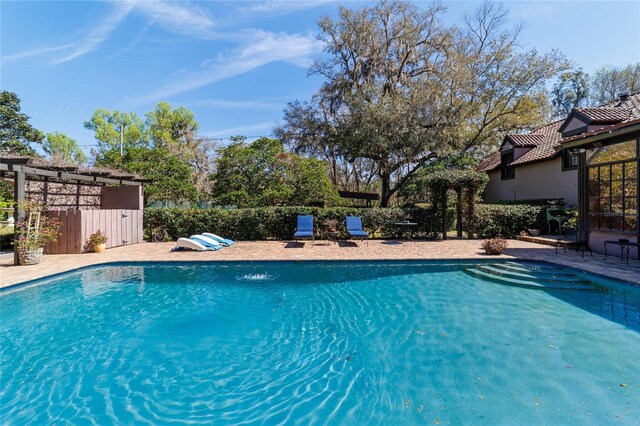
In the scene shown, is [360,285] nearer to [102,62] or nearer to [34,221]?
[34,221]

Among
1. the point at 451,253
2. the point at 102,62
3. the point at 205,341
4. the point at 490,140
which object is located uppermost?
the point at 102,62

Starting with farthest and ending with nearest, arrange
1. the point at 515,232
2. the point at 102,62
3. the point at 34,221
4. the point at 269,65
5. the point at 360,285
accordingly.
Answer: the point at 269,65, the point at 102,62, the point at 515,232, the point at 34,221, the point at 360,285

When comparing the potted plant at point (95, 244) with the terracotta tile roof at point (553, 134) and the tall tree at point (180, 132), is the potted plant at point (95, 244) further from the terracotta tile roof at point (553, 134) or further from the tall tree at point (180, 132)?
the tall tree at point (180, 132)

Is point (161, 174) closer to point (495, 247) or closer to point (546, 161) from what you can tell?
point (495, 247)

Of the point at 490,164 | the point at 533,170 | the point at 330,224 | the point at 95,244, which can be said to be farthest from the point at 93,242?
the point at 490,164

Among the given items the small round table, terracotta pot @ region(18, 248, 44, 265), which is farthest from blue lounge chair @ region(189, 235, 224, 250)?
the small round table

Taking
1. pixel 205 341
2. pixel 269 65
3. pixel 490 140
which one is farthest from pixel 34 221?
pixel 490 140

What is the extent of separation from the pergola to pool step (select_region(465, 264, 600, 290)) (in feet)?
38.2

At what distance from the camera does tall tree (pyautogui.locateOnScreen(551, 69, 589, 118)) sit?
32.1 metres

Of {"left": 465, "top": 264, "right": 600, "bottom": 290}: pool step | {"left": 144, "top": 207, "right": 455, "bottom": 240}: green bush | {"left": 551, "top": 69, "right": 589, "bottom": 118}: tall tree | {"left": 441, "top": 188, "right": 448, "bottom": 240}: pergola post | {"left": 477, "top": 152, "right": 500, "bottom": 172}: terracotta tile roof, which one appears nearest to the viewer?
{"left": 465, "top": 264, "right": 600, "bottom": 290}: pool step

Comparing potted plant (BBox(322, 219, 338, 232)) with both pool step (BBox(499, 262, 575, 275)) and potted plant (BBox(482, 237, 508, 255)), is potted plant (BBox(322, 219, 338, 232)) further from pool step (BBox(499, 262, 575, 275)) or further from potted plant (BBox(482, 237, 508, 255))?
pool step (BBox(499, 262, 575, 275))

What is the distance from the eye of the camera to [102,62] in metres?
16.4

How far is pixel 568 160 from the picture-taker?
47.6ft

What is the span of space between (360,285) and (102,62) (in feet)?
58.5
